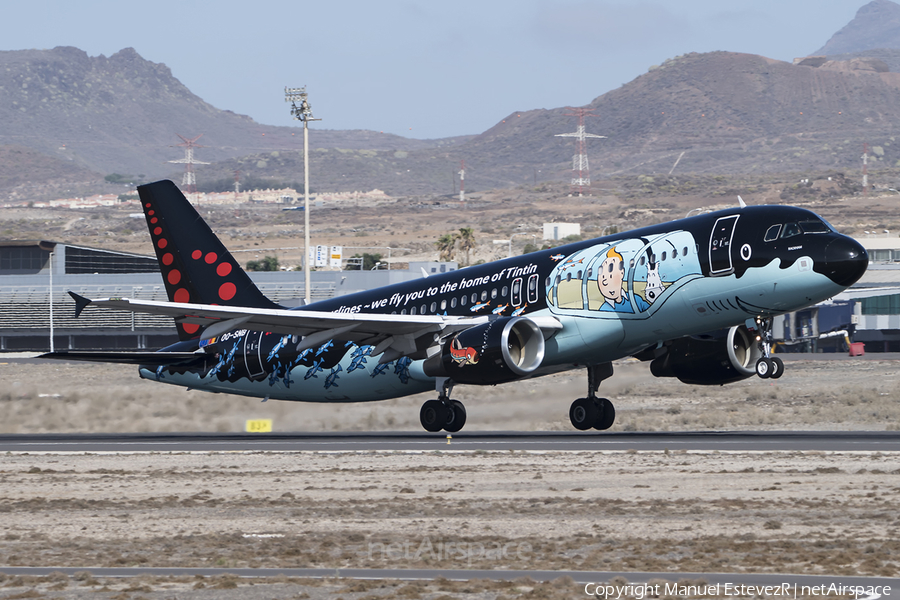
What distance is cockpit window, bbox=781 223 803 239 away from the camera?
28.7 metres

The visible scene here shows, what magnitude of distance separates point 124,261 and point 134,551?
341 feet

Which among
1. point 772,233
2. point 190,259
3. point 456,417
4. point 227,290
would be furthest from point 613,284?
point 190,259

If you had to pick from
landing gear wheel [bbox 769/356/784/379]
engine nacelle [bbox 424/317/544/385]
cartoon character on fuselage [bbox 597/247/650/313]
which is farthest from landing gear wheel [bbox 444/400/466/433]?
landing gear wheel [bbox 769/356/784/379]

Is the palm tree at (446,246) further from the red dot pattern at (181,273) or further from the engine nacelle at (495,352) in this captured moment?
the engine nacelle at (495,352)

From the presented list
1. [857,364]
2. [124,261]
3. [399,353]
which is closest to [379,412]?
[399,353]

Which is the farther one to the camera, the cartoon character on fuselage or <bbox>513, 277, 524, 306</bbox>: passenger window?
<bbox>513, 277, 524, 306</bbox>: passenger window

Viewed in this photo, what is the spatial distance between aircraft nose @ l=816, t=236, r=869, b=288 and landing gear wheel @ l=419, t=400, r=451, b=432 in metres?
12.0

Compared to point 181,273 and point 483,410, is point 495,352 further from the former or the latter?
point 181,273

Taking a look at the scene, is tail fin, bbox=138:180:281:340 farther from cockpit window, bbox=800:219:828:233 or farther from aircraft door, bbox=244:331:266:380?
cockpit window, bbox=800:219:828:233

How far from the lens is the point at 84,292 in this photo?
10512cm

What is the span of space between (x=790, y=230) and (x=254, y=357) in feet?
59.5

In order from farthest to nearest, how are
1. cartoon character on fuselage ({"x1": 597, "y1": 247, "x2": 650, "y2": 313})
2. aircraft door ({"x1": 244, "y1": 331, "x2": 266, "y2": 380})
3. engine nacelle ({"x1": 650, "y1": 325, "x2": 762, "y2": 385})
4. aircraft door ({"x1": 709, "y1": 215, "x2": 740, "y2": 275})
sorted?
1. aircraft door ({"x1": 244, "y1": 331, "x2": 266, "y2": 380})
2. engine nacelle ({"x1": 650, "y1": 325, "x2": 762, "y2": 385})
3. cartoon character on fuselage ({"x1": 597, "y1": 247, "x2": 650, "y2": 313})
4. aircraft door ({"x1": 709, "y1": 215, "x2": 740, "y2": 275})

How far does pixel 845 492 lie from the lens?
21938 millimetres

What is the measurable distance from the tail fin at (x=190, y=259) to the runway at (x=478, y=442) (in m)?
4.77
